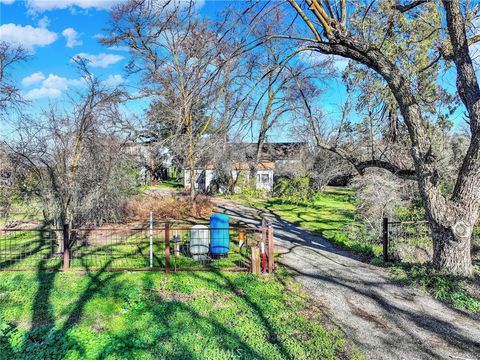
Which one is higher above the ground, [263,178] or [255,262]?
[263,178]

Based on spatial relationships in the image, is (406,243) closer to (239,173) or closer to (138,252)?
(138,252)

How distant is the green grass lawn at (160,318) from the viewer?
3.79 metres

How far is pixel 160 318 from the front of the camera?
4609 mm

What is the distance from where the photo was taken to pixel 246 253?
27.7ft

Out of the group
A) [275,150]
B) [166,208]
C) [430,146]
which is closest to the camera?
[430,146]

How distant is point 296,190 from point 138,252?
1541cm

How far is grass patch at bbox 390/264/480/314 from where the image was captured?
5316mm

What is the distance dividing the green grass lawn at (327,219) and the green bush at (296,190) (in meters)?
0.42

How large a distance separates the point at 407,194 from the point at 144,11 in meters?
10.1

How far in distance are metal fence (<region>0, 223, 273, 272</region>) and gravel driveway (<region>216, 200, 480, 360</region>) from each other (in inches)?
47.8

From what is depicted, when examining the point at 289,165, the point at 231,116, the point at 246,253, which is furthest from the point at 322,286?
the point at 289,165

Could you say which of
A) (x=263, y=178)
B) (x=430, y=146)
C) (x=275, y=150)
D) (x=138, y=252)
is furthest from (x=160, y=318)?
(x=275, y=150)

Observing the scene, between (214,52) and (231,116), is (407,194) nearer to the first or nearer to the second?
(231,116)

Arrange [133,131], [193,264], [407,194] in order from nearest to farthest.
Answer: [193,264] → [407,194] → [133,131]
